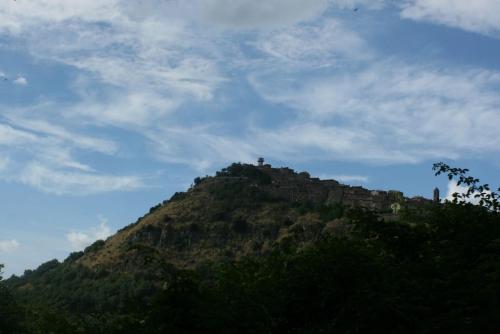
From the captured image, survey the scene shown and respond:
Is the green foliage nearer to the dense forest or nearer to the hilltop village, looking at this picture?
the hilltop village

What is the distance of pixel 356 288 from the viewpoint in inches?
290

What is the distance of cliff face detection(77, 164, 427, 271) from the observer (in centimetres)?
10988

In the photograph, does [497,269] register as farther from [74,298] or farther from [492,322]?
[74,298]

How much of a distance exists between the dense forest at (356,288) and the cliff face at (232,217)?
8813 cm

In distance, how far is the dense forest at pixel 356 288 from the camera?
7.00 meters

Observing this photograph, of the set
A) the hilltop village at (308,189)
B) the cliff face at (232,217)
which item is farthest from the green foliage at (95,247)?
the hilltop village at (308,189)

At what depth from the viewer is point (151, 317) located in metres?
7.73

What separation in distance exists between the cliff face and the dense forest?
8813cm

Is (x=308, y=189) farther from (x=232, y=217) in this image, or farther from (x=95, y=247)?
(x=95, y=247)

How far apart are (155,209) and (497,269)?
140m

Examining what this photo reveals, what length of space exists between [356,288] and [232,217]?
388 ft

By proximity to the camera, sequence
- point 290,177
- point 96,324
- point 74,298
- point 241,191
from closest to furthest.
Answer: point 96,324 < point 74,298 < point 241,191 < point 290,177

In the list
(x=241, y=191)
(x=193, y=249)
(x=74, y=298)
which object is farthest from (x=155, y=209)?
(x=74, y=298)

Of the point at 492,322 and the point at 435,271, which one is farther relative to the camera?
the point at 435,271
